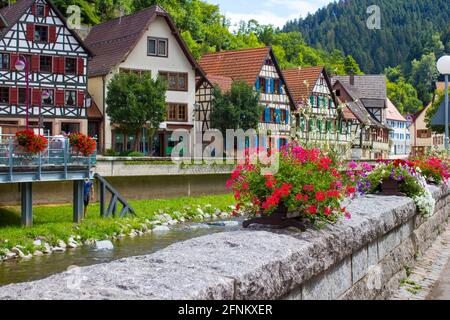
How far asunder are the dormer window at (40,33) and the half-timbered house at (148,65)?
5.01 meters

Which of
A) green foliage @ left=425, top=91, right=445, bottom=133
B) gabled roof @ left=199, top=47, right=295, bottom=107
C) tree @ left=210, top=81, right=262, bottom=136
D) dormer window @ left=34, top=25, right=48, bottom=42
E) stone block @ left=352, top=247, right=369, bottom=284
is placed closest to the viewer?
stone block @ left=352, top=247, right=369, bottom=284

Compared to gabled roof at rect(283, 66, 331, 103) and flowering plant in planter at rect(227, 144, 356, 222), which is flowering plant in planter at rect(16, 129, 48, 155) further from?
gabled roof at rect(283, 66, 331, 103)

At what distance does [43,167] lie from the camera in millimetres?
25922

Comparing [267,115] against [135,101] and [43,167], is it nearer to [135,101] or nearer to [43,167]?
[135,101]

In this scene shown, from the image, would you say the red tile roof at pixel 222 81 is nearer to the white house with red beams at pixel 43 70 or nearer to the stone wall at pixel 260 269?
the white house with red beams at pixel 43 70

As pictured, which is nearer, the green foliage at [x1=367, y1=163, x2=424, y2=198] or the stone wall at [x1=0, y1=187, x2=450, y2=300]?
the stone wall at [x1=0, y1=187, x2=450, y2=300]

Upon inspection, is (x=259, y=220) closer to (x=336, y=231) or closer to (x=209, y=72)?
(x=336, y=231)

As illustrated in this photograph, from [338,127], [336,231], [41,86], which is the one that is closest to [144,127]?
[41,86]

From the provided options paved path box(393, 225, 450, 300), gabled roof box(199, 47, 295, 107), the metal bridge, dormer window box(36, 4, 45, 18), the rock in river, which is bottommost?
the rock in river

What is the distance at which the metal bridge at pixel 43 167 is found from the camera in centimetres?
2470

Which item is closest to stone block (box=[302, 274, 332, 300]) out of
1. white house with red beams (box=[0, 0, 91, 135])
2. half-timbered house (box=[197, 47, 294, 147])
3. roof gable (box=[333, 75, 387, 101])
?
white house with red beams (box=[0, 0, 91, 135])

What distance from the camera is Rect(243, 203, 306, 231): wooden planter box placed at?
19.9ft

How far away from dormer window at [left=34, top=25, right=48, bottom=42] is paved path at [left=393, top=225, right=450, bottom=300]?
36111mm
